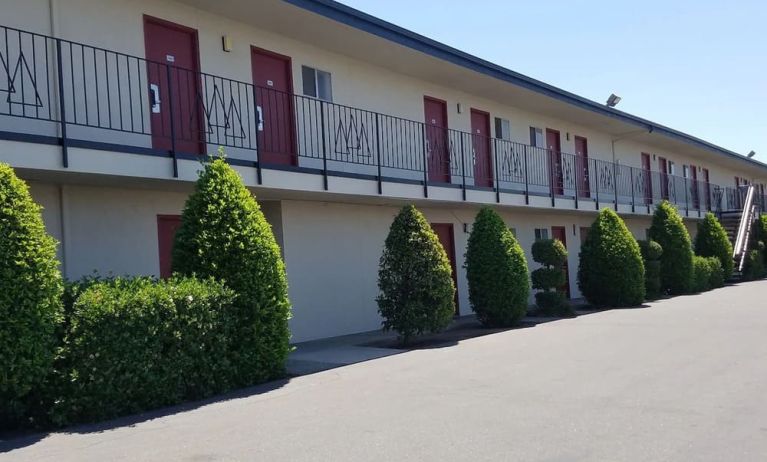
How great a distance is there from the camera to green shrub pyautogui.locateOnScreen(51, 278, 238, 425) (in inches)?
276

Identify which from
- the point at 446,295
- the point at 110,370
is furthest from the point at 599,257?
the point at 110,370

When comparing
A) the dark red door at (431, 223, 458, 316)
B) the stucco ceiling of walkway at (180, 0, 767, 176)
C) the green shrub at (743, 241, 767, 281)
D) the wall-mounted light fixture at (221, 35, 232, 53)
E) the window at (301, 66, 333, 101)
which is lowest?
the green shrub at (743, 241, 767, 281)

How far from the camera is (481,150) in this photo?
18266mm

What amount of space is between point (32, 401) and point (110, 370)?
77 centimetres

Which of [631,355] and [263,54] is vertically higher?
[263,54]

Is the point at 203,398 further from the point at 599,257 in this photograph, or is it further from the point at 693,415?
the point at 599,257

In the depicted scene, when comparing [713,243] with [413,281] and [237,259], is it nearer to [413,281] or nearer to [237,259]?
[413,281]

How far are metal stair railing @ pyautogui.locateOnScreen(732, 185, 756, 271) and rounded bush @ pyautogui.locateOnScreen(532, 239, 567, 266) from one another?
44.2 ft

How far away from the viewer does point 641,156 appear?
28.1m

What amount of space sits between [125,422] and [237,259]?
2.38 meters

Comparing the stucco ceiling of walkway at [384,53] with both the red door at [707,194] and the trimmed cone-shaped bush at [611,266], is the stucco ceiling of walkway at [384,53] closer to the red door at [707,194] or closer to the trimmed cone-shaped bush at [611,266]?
the trimmed cone-shaped bush at [611,266]

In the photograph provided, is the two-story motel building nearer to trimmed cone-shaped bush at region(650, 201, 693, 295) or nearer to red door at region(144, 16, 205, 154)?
red door at region(144, 16, 205, 154)

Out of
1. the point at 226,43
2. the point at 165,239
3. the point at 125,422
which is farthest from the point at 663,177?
the point at 125,422

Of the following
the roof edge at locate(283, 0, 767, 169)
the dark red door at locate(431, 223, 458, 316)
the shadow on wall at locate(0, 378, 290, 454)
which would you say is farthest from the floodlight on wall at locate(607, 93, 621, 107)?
the shadow on wall at locate(0, 378, 290, 454)
